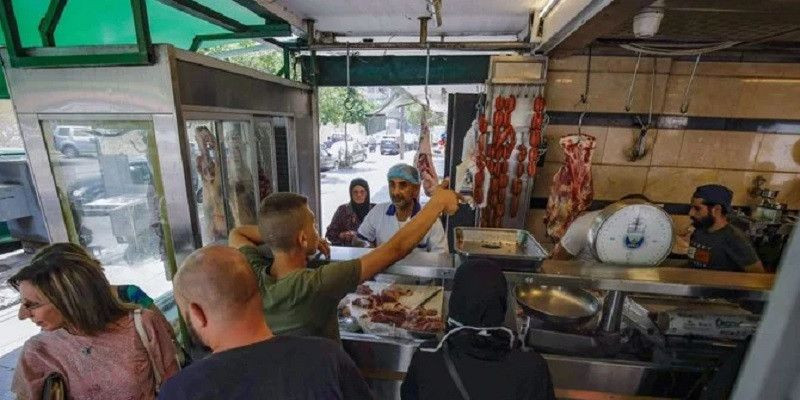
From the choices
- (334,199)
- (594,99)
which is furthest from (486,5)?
(334,199)

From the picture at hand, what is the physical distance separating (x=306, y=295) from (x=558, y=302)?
67.7 inches

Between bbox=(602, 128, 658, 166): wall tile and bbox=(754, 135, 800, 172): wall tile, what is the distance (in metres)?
1.32

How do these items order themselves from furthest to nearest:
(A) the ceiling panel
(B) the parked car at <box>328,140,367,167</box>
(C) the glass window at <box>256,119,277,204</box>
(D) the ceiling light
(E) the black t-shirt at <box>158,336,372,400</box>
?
(B) the parked car at <box>328,140,367,167</box> → (C) the glass window at <box>256,119,277,204</box> → (A) the ceiling panel → (D) the ceiling light → (E) the black t-shirt at <box>158,336,372,400</box>

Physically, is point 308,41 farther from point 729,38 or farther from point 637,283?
point 729,38

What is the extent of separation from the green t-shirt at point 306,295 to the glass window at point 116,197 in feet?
5.15

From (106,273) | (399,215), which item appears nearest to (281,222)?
(399,215)

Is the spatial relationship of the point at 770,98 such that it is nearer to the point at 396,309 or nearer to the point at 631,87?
the point at 631,87

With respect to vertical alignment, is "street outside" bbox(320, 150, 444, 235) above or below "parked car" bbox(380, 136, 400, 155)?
below

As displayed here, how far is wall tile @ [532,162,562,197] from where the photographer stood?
455cm

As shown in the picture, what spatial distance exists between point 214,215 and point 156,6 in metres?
2.05

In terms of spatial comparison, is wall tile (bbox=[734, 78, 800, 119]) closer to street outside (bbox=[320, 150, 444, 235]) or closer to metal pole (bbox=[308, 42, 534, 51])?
metal pole (bbox=[308, 42, 534, 51])

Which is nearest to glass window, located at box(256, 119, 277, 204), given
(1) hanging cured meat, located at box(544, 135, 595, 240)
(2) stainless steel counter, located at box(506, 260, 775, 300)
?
(2) stainless steel counter, located at box(506, 260, 775, 300)

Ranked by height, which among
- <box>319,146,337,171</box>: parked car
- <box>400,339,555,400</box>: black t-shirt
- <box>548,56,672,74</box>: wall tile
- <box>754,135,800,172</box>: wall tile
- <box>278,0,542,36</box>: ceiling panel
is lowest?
<box>319,146,337,171</box>: parked car

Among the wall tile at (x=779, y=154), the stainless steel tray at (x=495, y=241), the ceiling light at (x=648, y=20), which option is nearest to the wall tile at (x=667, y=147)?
the wall tile at (x=779, y=154)
